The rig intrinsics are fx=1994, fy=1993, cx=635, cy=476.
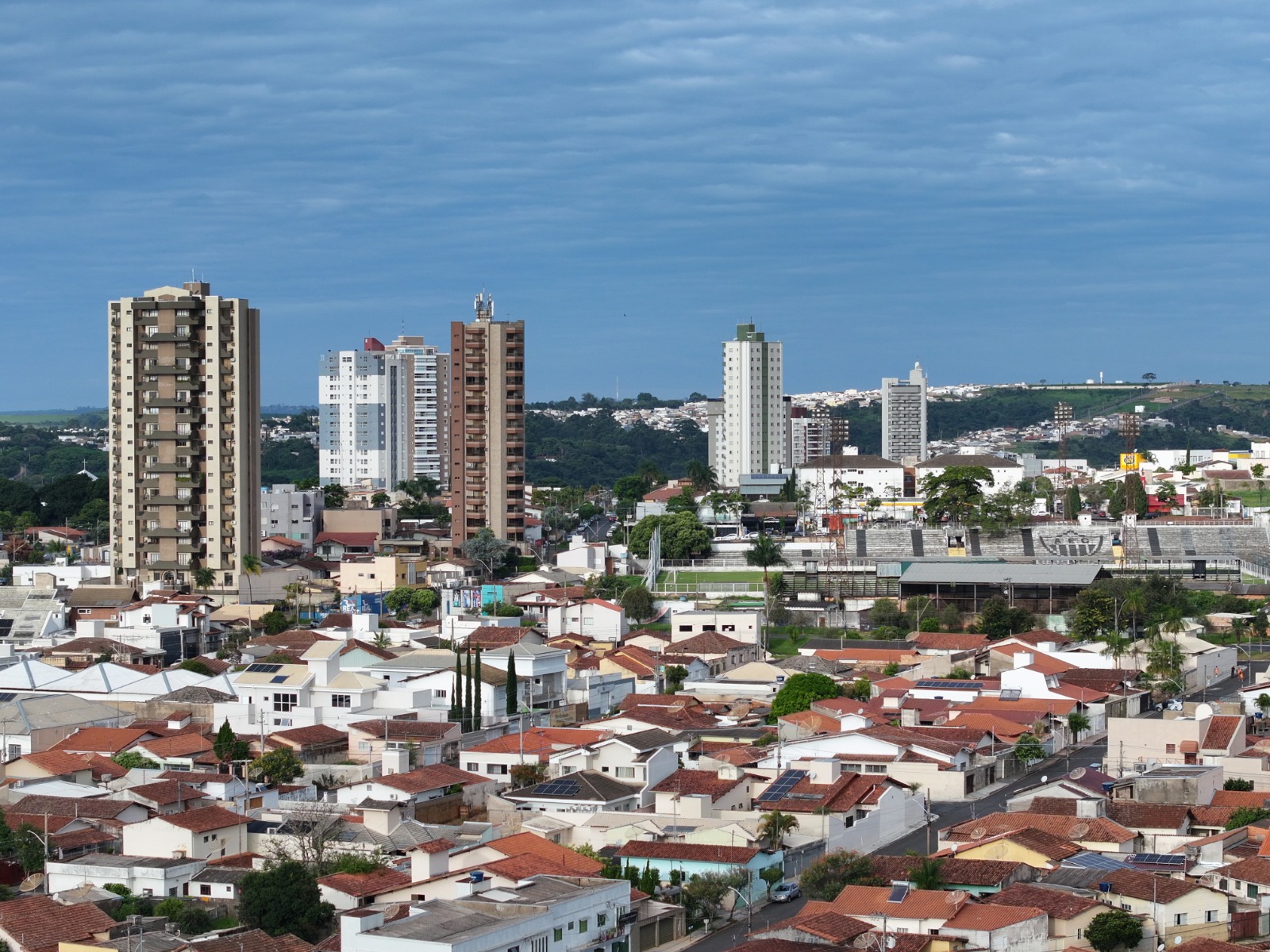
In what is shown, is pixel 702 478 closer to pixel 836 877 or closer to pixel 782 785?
pixel 782 785

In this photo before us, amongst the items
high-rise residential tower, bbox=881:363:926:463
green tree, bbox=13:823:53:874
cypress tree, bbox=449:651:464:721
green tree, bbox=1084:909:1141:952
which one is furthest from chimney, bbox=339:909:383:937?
high-rise residential tower, bbox=881:363:926:463

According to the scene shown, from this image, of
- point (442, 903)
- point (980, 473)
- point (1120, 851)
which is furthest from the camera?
point (980, 473)

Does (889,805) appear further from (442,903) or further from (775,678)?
(775,678)

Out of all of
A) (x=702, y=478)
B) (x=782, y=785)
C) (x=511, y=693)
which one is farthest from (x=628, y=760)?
(x=702, y=478)

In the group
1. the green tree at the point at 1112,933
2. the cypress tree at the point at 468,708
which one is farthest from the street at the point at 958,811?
the cypress tree at the point at 468,708

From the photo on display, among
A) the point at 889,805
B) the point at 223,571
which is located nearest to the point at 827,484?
the point at 223,571
